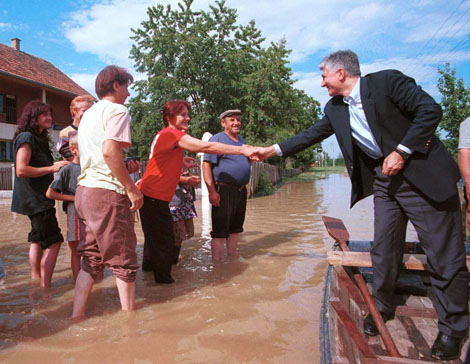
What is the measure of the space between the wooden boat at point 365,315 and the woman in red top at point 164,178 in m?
1.56

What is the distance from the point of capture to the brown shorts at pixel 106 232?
9.31 feet

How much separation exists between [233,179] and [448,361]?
2.98 metres

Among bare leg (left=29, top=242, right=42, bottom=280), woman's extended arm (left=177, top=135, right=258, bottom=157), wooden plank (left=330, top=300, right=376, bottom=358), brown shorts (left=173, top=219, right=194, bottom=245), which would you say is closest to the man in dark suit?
wooden plank (left=330, top=300, right=376, bottom=358)

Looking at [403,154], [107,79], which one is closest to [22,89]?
[107,79]

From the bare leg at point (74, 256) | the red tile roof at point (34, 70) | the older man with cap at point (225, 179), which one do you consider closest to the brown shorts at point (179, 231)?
the older man with cap at point (225, 179)

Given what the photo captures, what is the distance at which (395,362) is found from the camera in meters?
1.90

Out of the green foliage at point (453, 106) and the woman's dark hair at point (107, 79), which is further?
the green foliage at point (453, 106)

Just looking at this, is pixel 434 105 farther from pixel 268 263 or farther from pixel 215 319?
pixel 268 263

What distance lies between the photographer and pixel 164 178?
3.72 meters

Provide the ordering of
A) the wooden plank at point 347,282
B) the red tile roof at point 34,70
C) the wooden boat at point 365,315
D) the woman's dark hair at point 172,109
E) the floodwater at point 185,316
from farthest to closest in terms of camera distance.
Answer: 1. the red tile roof at point 34,70
2. the woman's dark hair at point 172,109
3. the wooden plank at point 347,282
4. the floodwater at point 185,316
5. the wooden boat at point 365,315

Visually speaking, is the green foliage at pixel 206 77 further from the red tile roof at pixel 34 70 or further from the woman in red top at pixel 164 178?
the woman in red top at pixel 164 178

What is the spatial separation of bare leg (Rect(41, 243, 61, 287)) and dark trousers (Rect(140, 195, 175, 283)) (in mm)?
903

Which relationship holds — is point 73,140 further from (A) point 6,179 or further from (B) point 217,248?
(A) point 6,179

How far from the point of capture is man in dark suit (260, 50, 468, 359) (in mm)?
2451
